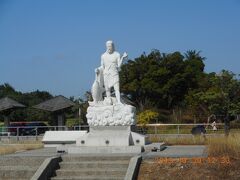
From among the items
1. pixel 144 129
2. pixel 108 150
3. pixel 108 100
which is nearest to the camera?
pixel 108 150

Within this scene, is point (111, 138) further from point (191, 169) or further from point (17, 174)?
point (191, 169)

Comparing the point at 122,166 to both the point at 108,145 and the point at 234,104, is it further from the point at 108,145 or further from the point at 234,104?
the point at 234,104

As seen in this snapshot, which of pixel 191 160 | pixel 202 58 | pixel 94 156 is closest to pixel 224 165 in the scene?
pixel 191 160

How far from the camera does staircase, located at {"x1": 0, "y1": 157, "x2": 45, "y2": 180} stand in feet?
49.5

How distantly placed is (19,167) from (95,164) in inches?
86.2

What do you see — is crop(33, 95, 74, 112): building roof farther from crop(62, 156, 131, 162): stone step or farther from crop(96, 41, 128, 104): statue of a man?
crop(62, 156, 131, 162): stone step

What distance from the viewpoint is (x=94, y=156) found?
16531 millimetres

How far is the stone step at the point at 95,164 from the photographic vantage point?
50.8 ft

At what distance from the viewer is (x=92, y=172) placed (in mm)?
15031

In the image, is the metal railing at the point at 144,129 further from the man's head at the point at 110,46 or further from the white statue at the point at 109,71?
the man's head at the point at 110,46

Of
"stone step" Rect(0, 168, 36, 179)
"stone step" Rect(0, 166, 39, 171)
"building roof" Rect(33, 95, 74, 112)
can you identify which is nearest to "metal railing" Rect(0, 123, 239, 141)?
"building roof" Rect(33, 95, 74, 112)

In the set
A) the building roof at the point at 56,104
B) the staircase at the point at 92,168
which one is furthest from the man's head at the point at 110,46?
the building roof at the point at 56,104

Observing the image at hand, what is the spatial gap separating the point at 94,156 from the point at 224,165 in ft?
13.7

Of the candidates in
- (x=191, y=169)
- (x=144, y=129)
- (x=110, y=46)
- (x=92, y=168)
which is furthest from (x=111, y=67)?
(x=144, y=129)
